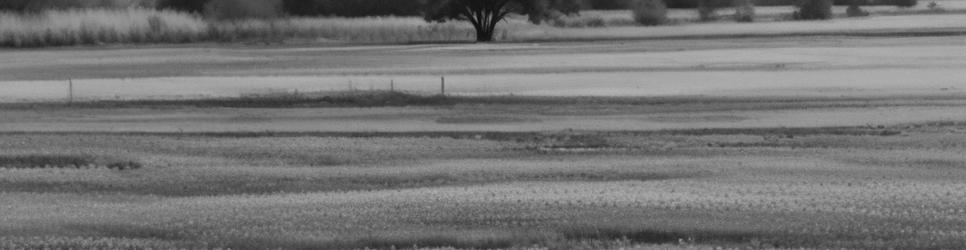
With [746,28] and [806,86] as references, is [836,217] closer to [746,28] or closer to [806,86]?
[806,86]

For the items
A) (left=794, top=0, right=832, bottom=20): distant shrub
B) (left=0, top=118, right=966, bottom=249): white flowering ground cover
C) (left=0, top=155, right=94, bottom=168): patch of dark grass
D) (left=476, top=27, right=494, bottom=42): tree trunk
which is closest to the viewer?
(left=0, top=118, right=966, bottom=249): white flowering ground cover

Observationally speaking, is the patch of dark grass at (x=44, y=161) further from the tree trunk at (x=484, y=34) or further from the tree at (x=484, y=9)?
the tree trunk at (x=484, y=34)

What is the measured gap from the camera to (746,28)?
13538 centimetres

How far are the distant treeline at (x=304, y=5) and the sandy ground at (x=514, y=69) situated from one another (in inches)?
563

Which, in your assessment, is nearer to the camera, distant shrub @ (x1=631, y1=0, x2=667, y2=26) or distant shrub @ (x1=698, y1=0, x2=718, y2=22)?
distant shrub @ (x1=631, y1=0, x2=667, y2=26)

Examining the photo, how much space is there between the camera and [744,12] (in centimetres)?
15362

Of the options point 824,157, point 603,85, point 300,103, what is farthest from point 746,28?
point 824,157

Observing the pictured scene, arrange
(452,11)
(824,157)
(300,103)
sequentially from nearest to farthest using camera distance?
1. (824,157)
2. (300,103)
3. (452,11)

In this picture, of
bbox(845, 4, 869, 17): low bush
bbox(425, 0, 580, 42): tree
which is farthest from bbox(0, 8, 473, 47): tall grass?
bbox(845, 4, 869, 17): low bush

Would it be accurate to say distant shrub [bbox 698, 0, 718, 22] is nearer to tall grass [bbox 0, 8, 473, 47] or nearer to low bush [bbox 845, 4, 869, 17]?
low bush [bbox 845, 4, 869, 17]

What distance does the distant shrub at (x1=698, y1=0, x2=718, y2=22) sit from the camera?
6033 inches

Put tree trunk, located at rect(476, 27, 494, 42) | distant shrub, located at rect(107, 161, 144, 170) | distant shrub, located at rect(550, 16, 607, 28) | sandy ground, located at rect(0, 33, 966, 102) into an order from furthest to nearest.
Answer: distant shrub, located at rect(550, 16, 607, 28) → tree trunk, located at rect(476, 27, 494, 42) → sandy ground, located at rect(0, 33, 966, 102) → distant shrub, located at rect(107, 161, 144, 170)

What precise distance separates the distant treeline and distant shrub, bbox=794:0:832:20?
6.30 m

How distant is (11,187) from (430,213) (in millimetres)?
7833
